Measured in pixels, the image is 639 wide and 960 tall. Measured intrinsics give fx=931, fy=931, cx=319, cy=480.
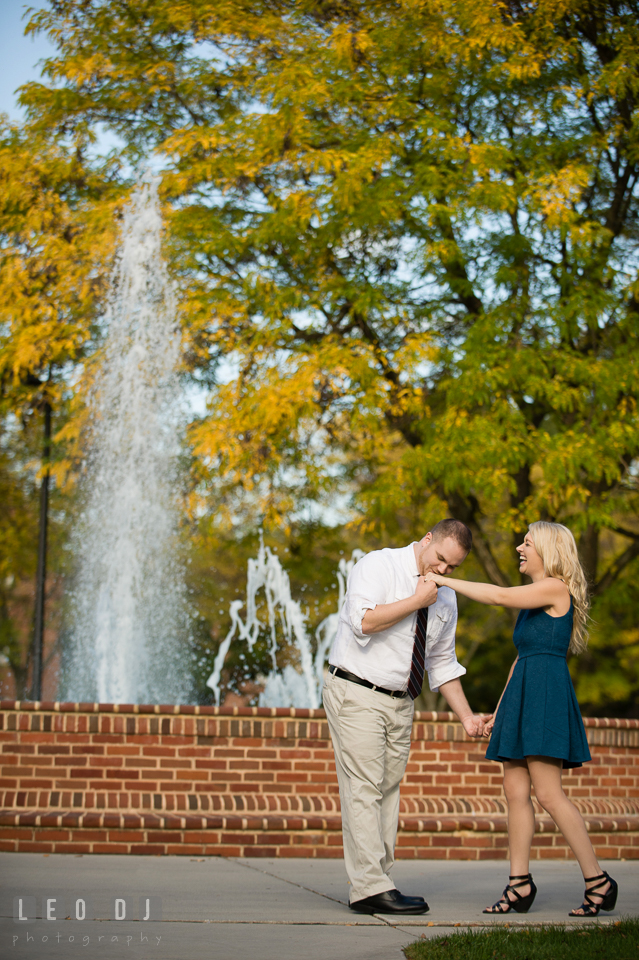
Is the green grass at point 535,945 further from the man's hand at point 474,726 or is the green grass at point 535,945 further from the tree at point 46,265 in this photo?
the tree at point 46,265

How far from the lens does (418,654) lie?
4.07 metres

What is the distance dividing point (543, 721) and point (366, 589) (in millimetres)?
951

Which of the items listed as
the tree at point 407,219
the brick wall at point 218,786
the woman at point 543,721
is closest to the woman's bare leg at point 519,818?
the woman at point 543,721

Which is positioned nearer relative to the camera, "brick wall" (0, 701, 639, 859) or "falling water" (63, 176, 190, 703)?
"brick wall" (0, 701, 639, 859)

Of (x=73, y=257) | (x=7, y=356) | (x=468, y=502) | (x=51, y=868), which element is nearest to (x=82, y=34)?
(x=73, y=257)

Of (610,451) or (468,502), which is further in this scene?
(468,502)

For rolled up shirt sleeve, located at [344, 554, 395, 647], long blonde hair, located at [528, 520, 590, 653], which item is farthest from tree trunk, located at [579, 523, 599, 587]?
rolled up shirt sleeve, located at [344, 554, 395, 647]

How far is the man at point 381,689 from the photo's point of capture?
12.7ft

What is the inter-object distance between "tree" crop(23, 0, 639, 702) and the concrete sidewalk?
4.44 meters

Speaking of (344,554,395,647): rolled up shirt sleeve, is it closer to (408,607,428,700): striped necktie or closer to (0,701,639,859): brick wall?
(408,607,428,700): striped necktie

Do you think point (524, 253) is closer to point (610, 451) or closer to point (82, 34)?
point (610, 451)

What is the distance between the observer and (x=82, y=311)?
10945mm

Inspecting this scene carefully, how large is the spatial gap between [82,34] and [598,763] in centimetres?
996

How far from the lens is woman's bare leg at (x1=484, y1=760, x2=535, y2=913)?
159 inches
